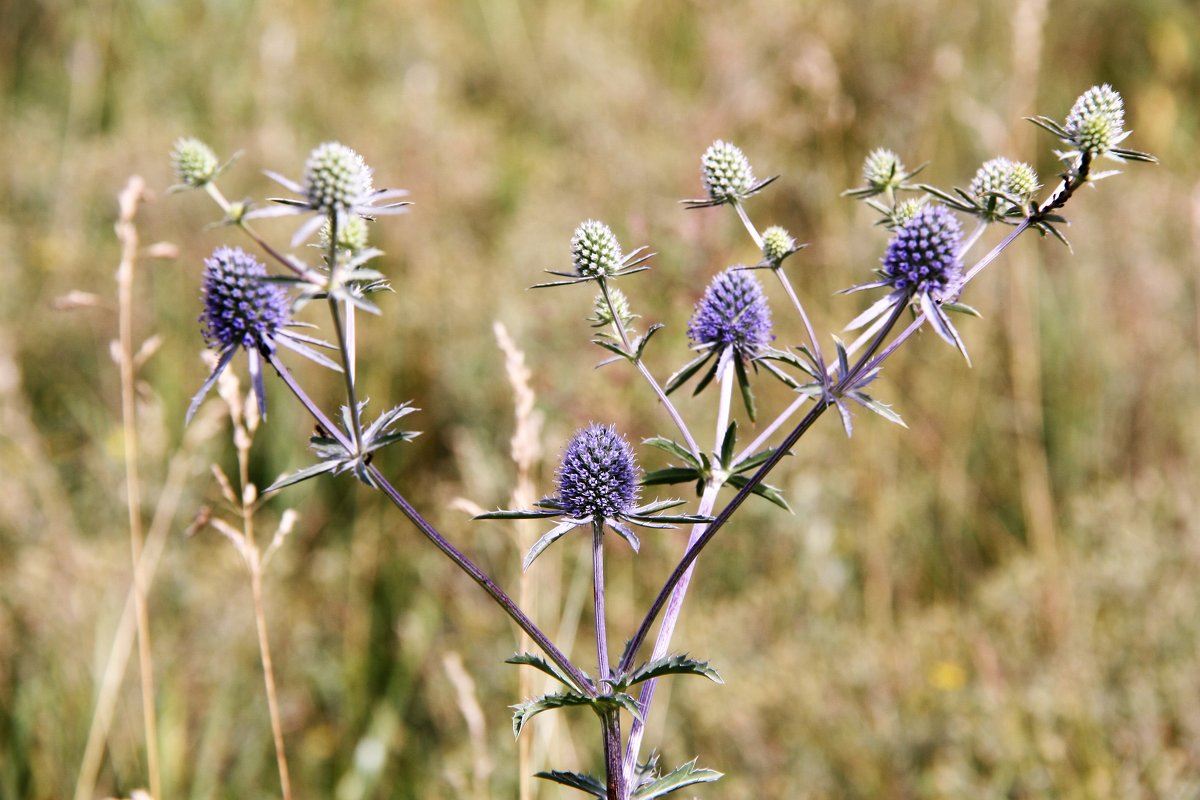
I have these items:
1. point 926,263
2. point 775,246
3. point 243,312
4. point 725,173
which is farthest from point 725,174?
point 243,312

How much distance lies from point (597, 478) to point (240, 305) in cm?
55

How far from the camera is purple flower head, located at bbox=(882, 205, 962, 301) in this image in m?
1.31

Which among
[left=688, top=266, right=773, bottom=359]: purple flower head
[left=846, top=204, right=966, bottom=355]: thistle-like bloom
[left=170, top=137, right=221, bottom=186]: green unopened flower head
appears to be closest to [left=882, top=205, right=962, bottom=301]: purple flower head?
[left=846, top=204, right=966, bottom=355]: thistle-like bloom

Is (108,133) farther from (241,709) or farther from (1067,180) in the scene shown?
(1067,180)

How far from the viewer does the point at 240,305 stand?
129 centimetres

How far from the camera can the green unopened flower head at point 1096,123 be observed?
1.32 m

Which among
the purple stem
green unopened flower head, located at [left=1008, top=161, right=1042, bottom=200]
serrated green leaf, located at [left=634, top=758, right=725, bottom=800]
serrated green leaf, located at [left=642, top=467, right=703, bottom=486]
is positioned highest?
green unopened flower head, located at [left=1008, top=161, right=1042, bottom=200]

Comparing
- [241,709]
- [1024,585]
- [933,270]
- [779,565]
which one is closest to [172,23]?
[241,709]

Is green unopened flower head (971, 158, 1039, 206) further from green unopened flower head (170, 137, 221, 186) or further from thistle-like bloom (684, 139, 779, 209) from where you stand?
green unopened flower head (170, 137, 221, 186)

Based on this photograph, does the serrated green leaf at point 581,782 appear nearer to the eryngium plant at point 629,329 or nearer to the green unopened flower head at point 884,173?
the eryngium plant at point 629,329

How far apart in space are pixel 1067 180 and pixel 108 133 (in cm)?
641

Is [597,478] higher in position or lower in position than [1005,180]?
lower

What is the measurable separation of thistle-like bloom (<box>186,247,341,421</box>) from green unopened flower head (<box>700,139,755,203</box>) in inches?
25.9

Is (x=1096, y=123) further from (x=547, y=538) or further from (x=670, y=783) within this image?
(x=670, y=783)
